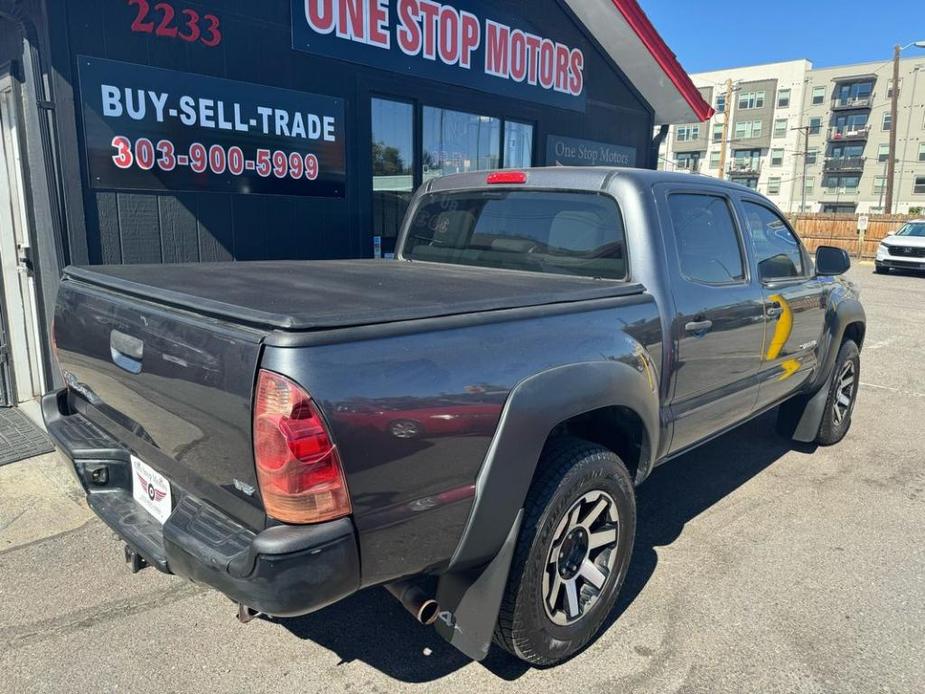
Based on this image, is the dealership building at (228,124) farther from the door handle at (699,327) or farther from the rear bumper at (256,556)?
the door handle at (699,327)

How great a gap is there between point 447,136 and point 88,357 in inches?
216

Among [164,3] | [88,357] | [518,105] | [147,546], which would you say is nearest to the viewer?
[147,546]

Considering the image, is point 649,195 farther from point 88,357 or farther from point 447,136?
point 447,136

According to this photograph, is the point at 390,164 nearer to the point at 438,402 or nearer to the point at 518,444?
the point at 518,444

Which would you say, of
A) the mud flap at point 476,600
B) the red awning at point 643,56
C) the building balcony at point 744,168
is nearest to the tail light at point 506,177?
the mud flap at point 476,600

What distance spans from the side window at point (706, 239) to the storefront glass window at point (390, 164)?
3598 millimetres

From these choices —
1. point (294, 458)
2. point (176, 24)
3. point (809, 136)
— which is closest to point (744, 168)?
point (809, 136)

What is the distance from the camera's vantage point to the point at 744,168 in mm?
63781

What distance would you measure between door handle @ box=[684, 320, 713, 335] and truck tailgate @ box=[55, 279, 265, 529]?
2.05 meters

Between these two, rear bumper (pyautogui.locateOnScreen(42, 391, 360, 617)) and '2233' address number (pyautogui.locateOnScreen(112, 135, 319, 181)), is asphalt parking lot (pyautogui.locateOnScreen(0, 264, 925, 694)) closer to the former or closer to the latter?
rear bumper (pyautogui.locateOnScreen(42, 391, 360, 617))

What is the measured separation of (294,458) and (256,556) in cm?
30

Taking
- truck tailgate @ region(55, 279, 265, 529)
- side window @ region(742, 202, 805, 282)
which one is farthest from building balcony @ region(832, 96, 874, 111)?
truck tailgate @ region(55, 279, 265, 529)

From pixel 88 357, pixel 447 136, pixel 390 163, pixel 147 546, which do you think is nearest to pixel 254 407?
pixel 147 546

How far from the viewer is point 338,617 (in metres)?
2.95
